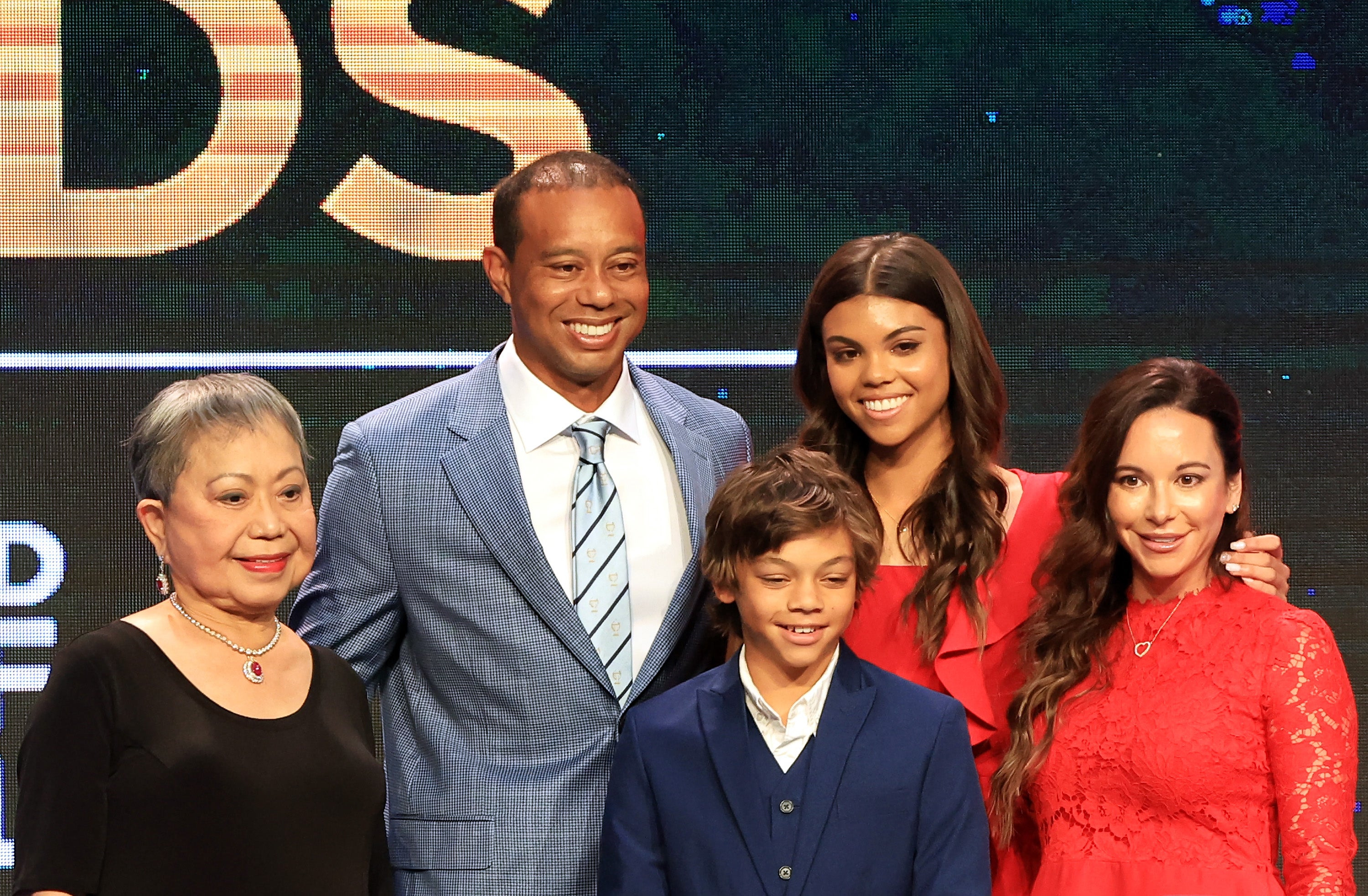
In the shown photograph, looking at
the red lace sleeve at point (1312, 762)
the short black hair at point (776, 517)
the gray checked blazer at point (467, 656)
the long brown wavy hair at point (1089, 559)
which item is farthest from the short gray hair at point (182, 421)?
the red lace sleeve at point (1312, 762)

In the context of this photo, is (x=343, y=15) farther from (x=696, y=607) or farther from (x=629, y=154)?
(x=696, y=607)

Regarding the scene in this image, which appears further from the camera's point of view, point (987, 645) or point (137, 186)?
Result: point (137, 186)

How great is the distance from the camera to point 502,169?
12.8 ft

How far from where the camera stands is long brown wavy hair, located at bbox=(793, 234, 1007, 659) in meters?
2.58

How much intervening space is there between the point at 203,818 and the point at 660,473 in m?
1.08

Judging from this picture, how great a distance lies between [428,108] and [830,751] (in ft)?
7.55

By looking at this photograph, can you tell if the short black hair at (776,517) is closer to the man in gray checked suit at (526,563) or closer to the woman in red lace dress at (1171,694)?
the man in gray checked suit at (526,563)

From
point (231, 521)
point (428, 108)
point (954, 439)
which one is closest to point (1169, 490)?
point (954, 439)

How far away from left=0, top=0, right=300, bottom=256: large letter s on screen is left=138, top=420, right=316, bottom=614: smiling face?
2011 millimetres

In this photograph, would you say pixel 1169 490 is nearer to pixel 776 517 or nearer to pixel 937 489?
pixel 937 489

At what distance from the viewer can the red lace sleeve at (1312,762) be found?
2229 millimetres

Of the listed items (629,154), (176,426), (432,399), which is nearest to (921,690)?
(432,399)

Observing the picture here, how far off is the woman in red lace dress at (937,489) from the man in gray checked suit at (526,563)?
319 millimetres

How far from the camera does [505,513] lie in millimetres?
2486
